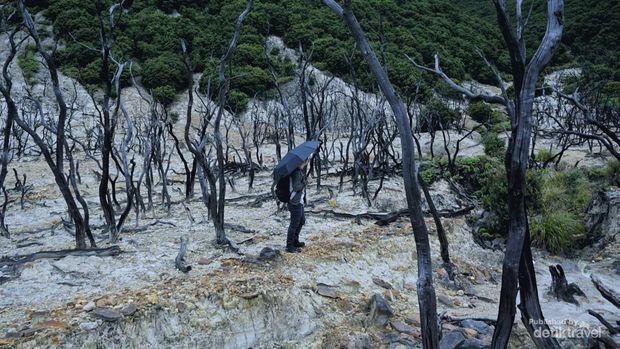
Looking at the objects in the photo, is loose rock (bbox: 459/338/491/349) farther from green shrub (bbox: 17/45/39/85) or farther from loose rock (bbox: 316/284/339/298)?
green shrub (bbox: 17/45/39/85)

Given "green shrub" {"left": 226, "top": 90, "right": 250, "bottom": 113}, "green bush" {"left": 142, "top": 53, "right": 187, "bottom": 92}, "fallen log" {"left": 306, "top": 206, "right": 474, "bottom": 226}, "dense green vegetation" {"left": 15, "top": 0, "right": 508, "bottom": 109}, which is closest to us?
"fallen log" {"left": 306, "top": 206, "right": 474, "bottom": 226}

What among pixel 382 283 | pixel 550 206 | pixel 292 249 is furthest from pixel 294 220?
pixel 550 206

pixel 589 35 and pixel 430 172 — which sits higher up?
pixel 589 35

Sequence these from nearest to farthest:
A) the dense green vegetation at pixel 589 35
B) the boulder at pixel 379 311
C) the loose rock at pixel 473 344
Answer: the loose rock at pixel 473 344, the boulder at pixel 379 311, the dense green vegetation at pixel 589 35

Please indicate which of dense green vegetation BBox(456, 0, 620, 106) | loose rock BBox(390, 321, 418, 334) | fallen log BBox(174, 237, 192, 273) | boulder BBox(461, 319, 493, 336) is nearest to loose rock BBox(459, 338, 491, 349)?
boulder BBox(461, 319, 493, 336)

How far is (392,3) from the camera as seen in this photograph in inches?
1796

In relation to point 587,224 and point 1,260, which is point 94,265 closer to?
point 1,260

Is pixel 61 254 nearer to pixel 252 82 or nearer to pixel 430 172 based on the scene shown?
pixel 430 172

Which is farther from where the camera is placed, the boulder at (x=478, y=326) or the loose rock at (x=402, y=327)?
the loose rock at (x=402, y=327)

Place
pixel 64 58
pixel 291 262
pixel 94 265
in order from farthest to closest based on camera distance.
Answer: pixel 64 58 < pixel 291 262 < pixel 94 265

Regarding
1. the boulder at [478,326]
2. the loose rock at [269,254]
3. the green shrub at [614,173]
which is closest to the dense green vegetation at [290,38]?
the green shrub at [614,173]

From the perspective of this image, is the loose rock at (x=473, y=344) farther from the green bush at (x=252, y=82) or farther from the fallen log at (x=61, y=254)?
the green bush at (x=252, y=82)

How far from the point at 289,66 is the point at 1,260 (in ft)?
98.8

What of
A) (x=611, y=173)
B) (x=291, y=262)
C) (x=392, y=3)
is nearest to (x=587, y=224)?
(x=611, y=173)
